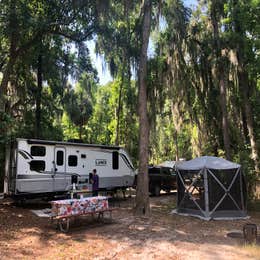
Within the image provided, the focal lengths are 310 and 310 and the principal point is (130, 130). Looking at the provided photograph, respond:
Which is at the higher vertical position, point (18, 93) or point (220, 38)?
point (220, 38)

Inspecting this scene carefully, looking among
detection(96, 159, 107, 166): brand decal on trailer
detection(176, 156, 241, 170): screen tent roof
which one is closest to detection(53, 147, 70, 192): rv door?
detection(96, 159, 107, 166): brand decal on trailer

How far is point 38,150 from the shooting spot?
1211 centimetres

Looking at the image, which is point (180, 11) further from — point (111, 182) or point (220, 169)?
point (111, 182)

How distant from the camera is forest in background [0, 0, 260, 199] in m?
12.3

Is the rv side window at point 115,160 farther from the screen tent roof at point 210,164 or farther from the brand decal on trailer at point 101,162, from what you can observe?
the screen tent roof at point 210,164

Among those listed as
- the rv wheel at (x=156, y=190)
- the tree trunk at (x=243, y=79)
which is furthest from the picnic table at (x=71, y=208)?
the rv wheel at (x=156, y=190)

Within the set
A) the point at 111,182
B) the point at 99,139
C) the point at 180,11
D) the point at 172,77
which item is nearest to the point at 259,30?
the point at 180,11

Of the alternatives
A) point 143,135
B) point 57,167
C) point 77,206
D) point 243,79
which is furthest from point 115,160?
point 243,79

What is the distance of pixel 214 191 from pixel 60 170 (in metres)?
6.11

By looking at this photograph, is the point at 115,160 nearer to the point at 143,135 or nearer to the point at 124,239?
the point at 143,135

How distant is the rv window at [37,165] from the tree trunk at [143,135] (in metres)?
3.94

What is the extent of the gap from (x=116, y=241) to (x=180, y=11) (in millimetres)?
9290

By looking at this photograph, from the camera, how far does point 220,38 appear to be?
1518cm

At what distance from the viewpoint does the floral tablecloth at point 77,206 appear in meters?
8.13
